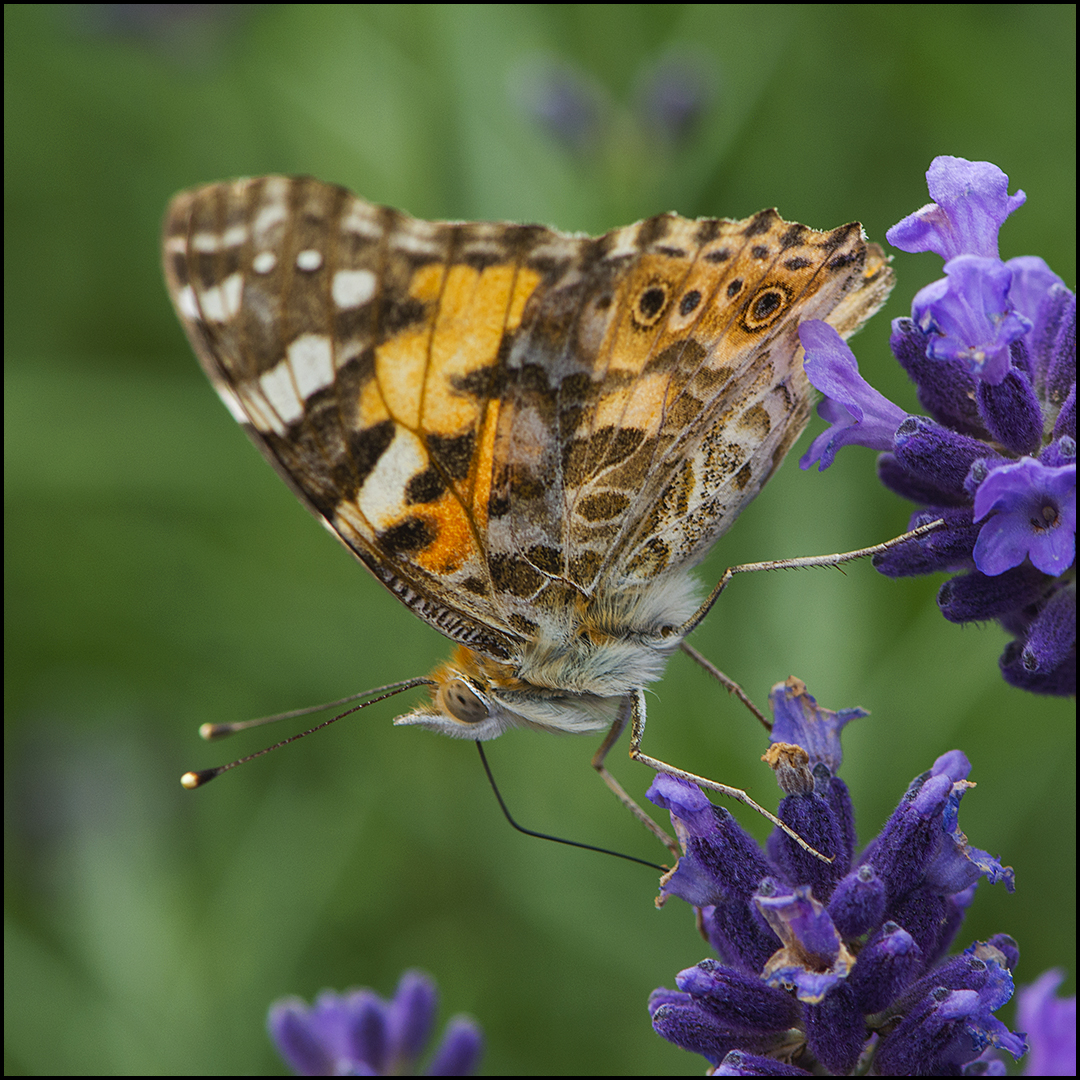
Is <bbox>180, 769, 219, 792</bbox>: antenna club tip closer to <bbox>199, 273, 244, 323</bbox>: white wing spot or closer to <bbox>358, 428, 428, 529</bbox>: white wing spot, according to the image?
<bbox>358, 428, 428, 529</bbox>: white wing spot

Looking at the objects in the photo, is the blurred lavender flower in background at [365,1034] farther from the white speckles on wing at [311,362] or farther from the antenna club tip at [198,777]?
the white speckles on wing at [311,362]

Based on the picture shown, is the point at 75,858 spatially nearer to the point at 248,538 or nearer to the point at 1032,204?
the point at 248,538

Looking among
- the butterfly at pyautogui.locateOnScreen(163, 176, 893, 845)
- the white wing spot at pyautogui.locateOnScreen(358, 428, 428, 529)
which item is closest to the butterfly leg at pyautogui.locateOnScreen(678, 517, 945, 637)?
the butterfly at pyautogui.locateOnScreen(163, 176, 893, 845)

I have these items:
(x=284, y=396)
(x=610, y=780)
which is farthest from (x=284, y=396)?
(x=610, y=780)

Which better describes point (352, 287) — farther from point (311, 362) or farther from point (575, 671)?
point (575, 671)

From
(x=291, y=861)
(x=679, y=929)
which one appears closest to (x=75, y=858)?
(x=291, y=861)

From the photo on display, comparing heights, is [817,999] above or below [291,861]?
above
